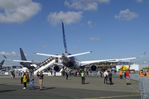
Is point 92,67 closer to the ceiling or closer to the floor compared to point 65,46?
closer to the floor

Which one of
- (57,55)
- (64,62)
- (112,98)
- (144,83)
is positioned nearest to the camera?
(144,83)

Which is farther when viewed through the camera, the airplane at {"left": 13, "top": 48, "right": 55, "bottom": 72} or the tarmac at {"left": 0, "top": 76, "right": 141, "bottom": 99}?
the airplane at {"left": 13, "top": 48, "right": 55, "bottom": 72}

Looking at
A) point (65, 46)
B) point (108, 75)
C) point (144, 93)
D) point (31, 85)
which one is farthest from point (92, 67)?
point (144, 93)

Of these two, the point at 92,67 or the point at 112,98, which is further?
the point at 92,67

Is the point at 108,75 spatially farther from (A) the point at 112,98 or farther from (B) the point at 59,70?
(B) the point at 59,70

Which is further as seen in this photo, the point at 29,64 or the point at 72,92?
the point at 29,64

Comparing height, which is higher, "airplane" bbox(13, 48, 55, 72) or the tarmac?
"airplane" bbox(13, 48, 55, 72)

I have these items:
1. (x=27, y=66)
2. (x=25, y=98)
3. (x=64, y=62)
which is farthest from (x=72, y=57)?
(x=25, y=98)

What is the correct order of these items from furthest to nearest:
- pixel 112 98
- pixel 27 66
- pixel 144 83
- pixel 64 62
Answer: pixel 27 66
pixel 64 62
pixel 112 98
pixel 144 83

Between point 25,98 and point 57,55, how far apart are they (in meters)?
58.5

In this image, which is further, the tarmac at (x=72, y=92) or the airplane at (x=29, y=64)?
the airplane at (x=29, y=64)

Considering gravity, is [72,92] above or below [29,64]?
below

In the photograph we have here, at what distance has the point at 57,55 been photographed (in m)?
82.2

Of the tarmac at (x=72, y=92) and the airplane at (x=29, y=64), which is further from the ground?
the airplane at (x=29, y=64)
